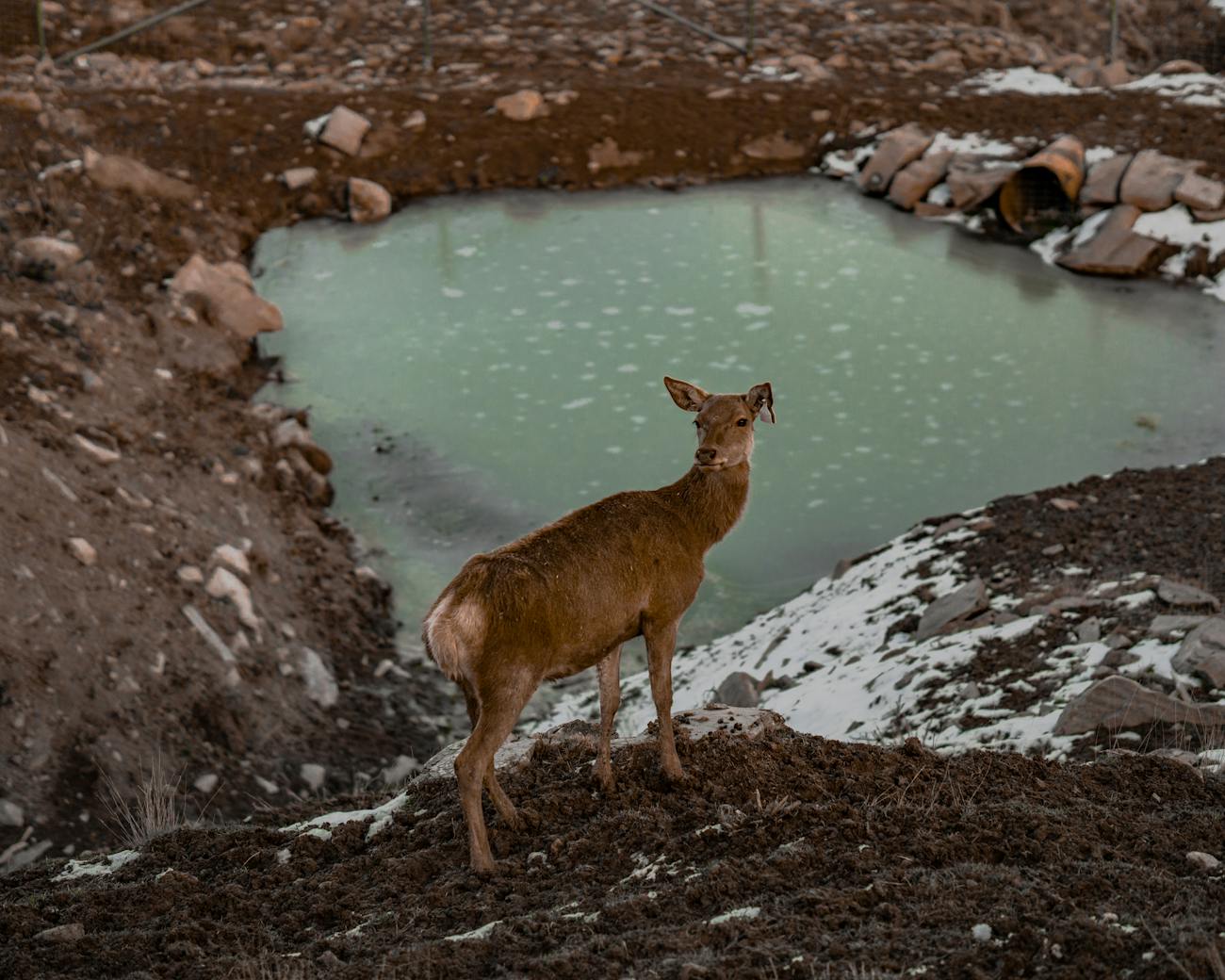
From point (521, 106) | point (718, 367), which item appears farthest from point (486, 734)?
point (521, 106)

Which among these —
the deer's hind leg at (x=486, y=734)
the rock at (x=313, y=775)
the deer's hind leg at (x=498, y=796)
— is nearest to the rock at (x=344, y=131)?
the rock at (x=313, y=775)

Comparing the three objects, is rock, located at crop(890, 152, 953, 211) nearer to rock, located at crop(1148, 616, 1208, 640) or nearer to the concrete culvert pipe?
the concrete culvert pipe

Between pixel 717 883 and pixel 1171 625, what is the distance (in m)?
3.85

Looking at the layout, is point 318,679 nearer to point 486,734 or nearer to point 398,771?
point 398,771

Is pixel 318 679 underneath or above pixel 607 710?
underneath

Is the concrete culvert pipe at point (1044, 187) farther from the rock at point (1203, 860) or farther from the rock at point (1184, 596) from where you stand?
the rock at point (1203, 860)

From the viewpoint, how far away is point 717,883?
15.9ft

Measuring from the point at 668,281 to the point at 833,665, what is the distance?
858cm

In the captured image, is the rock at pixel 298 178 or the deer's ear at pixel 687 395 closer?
the deer's ear at pixel 687 395

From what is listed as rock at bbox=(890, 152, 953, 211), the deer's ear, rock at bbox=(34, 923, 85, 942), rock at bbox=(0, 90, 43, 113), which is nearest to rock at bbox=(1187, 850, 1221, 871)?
the deer's ear

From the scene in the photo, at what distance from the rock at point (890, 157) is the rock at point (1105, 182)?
2.57 m

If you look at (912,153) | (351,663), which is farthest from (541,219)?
(351,663)

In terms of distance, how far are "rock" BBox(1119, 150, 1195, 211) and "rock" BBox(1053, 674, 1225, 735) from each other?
12.2 metres

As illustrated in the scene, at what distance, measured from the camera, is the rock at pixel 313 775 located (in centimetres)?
895
